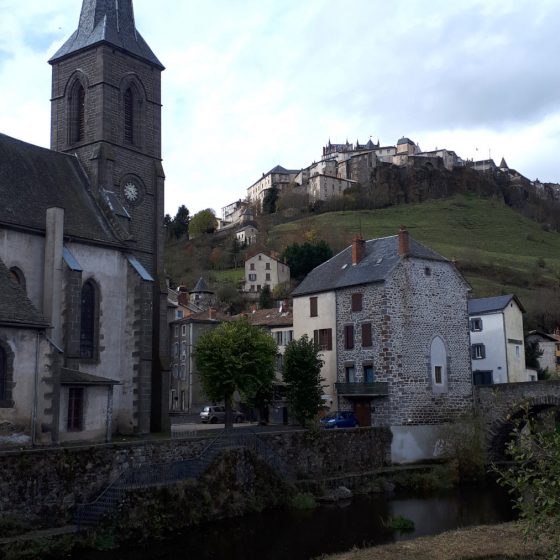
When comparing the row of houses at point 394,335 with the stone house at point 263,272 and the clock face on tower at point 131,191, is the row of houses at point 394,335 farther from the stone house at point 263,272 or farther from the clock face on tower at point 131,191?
the stone house at point 263,272

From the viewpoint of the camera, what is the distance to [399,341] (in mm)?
35531

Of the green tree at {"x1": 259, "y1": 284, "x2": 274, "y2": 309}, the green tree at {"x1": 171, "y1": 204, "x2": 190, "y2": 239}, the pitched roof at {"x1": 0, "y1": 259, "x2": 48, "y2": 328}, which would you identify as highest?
the green tree at {"x1": 171, "y1": 204, "x2": 190, "y2": 239}

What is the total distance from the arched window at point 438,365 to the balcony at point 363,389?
2899 millimetres

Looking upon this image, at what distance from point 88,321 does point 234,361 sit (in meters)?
7.76

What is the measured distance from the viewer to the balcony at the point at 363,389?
35.3 meters

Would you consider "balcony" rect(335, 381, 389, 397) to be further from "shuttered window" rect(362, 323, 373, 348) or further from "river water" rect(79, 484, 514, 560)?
"river water" rect(79, 484, 514, 560)

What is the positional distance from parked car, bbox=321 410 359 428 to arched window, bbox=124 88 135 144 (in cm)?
1759

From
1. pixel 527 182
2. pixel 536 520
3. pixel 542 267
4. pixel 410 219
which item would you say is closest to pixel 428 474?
pixel 536 520

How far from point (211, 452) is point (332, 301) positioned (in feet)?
53.8

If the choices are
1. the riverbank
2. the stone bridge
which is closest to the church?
the riverbank

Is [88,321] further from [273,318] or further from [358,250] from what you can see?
[273,318]

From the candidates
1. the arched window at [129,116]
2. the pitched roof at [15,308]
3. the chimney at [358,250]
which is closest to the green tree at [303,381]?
the chimney at [358,250]

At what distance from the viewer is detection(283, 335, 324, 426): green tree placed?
1389 inches

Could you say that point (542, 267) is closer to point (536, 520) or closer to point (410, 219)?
point (410, 219)
